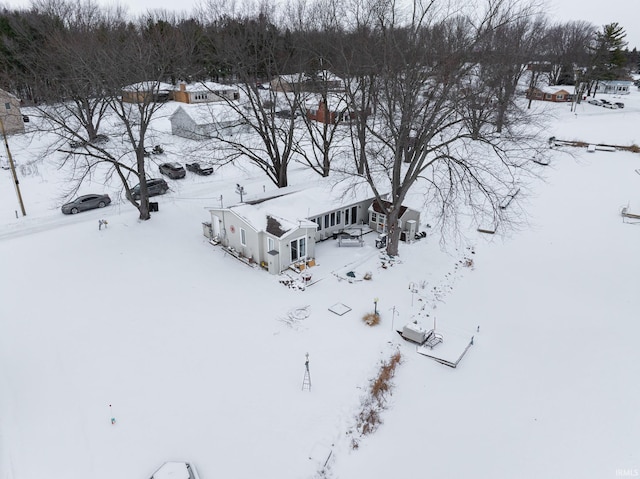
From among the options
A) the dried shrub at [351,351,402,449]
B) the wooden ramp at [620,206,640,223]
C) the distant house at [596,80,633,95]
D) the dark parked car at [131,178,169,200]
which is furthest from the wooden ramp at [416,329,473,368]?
the distant house at [596,80,633,95]

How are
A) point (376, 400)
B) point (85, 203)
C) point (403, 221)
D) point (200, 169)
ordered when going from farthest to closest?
point (200, 169), point (85, 203), point (403, 221), point (376, 400)

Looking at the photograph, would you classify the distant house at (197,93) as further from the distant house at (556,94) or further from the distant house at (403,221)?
the distant house at (556,94)

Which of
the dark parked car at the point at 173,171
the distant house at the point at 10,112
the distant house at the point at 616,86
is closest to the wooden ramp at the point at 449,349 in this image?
the dark parked car at the point at 173,171

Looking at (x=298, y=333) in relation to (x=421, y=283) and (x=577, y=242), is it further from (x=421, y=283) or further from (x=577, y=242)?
(x=577, y=242)

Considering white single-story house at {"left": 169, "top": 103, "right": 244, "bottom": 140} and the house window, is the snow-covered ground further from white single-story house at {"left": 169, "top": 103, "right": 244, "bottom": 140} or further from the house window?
white single-story house at {"left": 169, "top": 103, "right": 244, "bottom": 140}

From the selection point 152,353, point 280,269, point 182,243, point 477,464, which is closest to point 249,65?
point 182,243

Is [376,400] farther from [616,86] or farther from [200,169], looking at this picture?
[616,86]

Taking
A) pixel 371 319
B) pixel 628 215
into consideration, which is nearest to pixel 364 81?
pixel 371 319
